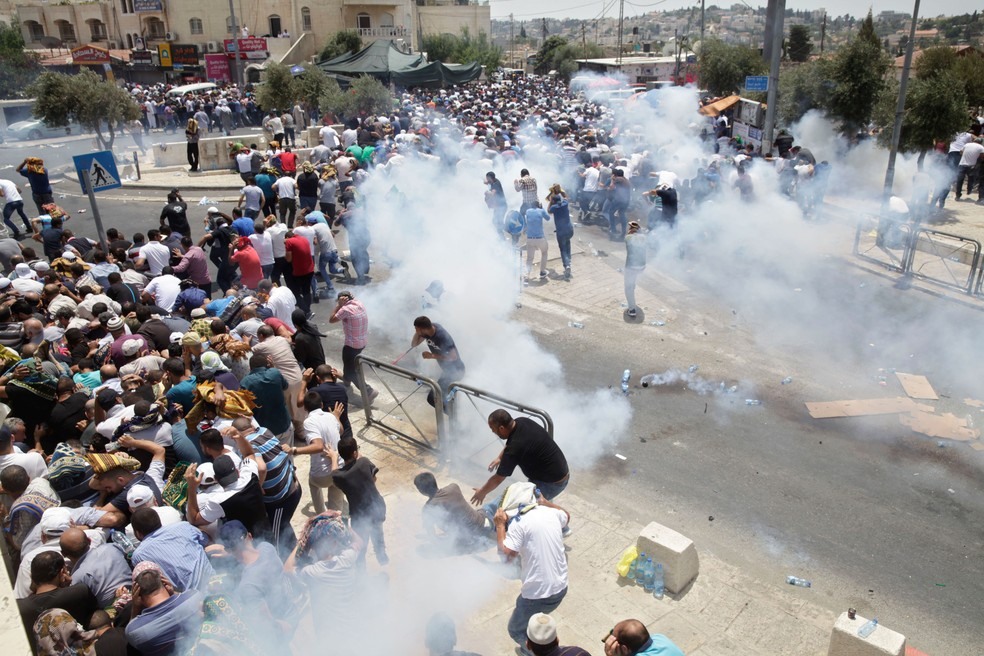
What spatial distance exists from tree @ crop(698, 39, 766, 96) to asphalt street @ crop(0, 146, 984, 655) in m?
21.0

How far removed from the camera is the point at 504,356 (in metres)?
9.18

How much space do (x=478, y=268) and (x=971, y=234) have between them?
1014 centimetres

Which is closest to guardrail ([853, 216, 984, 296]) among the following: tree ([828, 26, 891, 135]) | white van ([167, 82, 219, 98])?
tree ([828, 26, 891, 135])

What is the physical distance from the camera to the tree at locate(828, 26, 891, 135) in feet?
57.6

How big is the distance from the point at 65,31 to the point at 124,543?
71.4m

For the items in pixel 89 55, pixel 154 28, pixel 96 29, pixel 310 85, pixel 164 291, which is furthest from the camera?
pixel 96 29

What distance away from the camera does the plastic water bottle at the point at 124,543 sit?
4.35 m

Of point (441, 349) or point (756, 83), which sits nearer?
point (441, 349)

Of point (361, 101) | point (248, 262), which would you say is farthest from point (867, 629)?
point (361, 101)

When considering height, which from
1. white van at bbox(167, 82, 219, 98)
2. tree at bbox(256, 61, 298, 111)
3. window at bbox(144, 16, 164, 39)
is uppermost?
window at bbox(144, 16, 164, 39)

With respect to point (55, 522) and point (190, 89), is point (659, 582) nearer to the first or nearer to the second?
point (55, 522)

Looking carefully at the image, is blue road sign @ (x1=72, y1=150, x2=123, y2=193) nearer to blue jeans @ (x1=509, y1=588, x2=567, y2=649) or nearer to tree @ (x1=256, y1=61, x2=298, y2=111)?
blue jeans @ (x1=509, y1=588, x2=567, y2=649)

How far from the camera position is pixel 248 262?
9961 millimetres

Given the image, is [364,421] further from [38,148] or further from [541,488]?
[38,148]
